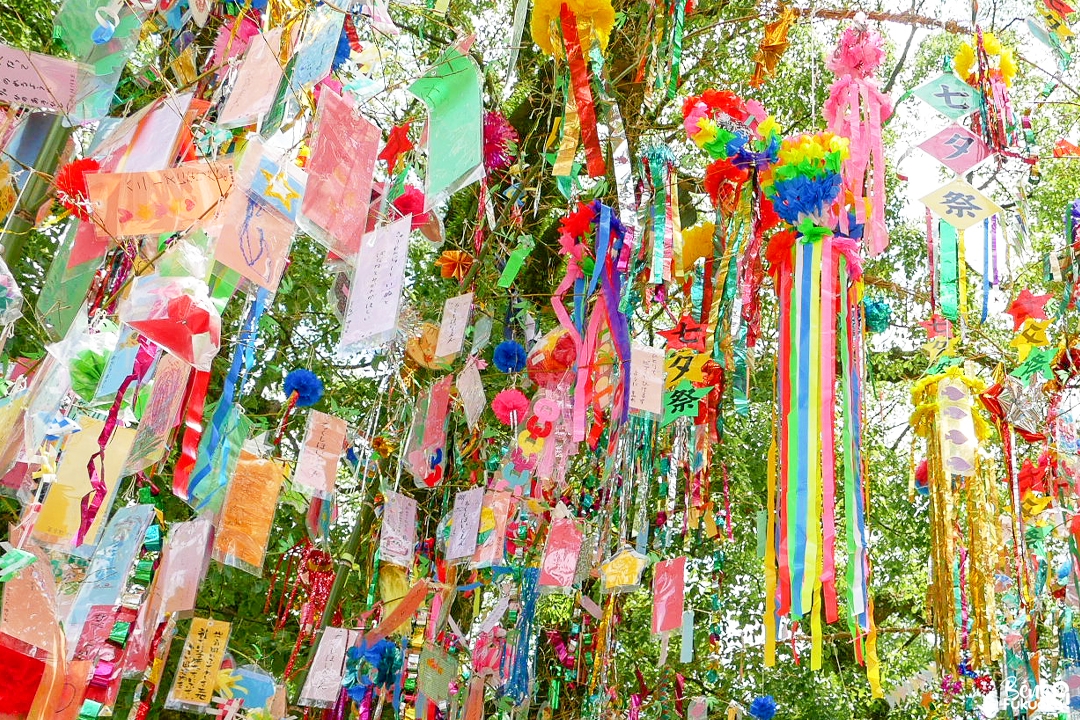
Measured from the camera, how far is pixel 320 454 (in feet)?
9.82

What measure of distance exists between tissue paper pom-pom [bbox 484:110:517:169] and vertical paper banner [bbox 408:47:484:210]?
4.36ft

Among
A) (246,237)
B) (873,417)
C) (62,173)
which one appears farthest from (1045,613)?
(62,173)

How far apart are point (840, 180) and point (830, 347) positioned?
491 millimetres

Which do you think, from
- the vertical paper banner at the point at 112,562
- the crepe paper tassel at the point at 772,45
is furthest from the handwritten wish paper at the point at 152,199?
the crepe paper tassel at the point at 772,45

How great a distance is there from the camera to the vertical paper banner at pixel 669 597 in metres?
3.49

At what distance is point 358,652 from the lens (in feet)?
10.7

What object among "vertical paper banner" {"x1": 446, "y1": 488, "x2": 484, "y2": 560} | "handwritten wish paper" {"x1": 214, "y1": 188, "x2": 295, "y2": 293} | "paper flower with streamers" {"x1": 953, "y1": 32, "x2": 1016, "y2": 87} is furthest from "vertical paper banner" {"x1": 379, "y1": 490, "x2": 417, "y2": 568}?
"paper flower with streamers" {"x1": 953, "y1": 32, "x2": 1016, "y2": 87}

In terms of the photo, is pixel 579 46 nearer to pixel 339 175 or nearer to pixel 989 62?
pixel 339 175

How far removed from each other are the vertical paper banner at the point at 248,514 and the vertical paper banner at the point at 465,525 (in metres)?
0.78

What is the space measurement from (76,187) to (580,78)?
1.59 m

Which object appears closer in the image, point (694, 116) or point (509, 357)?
point (694, 116)

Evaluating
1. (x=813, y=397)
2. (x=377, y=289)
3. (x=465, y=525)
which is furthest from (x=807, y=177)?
(x=465, y=525)

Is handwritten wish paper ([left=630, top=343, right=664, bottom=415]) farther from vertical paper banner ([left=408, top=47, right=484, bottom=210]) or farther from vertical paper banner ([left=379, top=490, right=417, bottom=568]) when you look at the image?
vertical paper banner ([left=408, top=47, right=484, bottom=210])

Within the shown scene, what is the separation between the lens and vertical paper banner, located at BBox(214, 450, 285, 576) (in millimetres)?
2645
